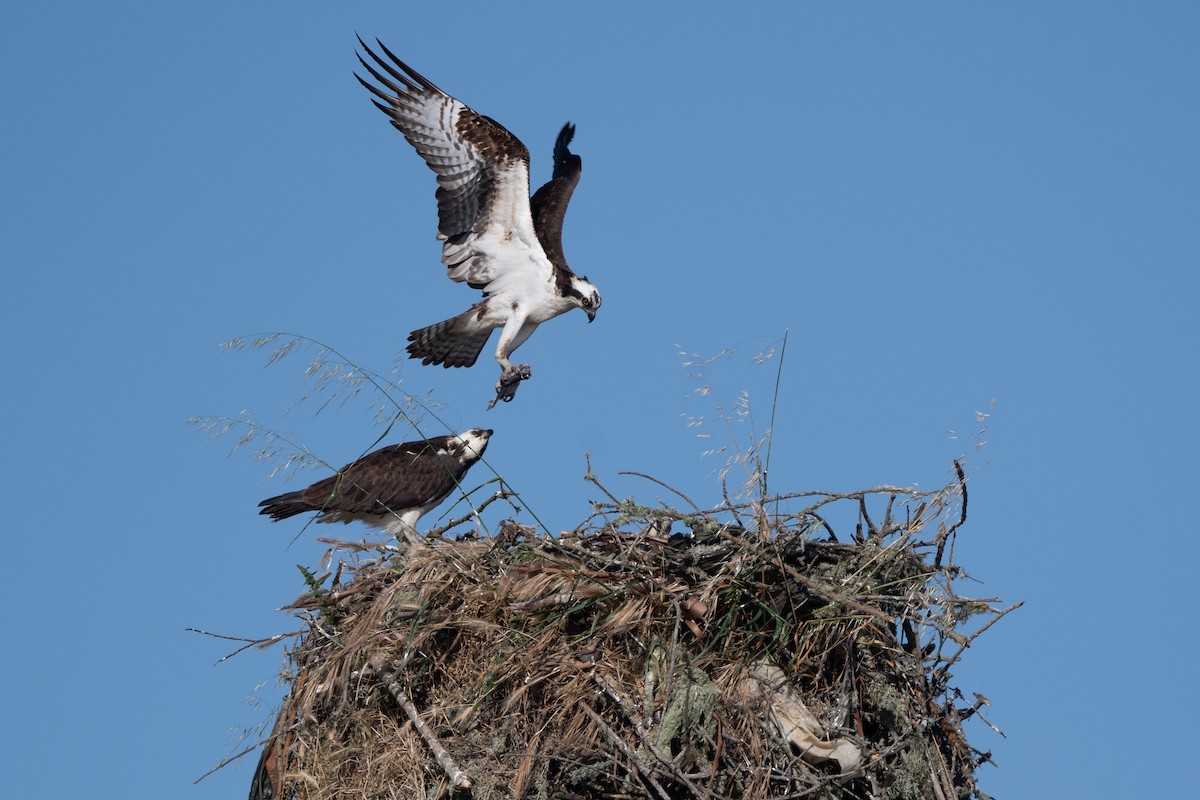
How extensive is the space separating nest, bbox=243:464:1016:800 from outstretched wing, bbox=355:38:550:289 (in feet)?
12.7

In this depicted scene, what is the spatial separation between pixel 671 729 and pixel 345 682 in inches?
63.7

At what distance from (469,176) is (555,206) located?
1161mm

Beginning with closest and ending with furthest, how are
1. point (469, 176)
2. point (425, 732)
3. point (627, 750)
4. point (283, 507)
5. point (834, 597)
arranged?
point (627, 750), point (834, 597), point (425, 732), point (283, 507), point (469, 176)

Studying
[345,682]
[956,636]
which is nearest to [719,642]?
A: [956,636]

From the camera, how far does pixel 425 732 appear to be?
20.3 feet

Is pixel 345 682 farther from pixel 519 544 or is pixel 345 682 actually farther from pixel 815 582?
pixel 815 582

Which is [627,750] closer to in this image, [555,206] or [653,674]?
[653,674]

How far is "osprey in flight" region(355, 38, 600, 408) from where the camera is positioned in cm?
962

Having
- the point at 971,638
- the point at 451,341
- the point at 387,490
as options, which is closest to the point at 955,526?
the point at 971,638

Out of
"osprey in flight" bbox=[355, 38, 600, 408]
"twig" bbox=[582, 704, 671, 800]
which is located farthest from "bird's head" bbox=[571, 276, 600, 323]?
"twig" bbox=[582, 704, 671, 800]

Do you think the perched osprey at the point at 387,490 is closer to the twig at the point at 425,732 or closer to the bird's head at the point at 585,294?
the bird's head at the point at 585,294

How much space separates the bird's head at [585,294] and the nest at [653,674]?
157 inches

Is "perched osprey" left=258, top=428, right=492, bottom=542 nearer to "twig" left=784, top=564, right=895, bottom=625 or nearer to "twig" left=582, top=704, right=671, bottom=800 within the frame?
"twig" left=582, top=704, right=671, bottom=800

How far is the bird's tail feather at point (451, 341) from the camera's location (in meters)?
10.4
